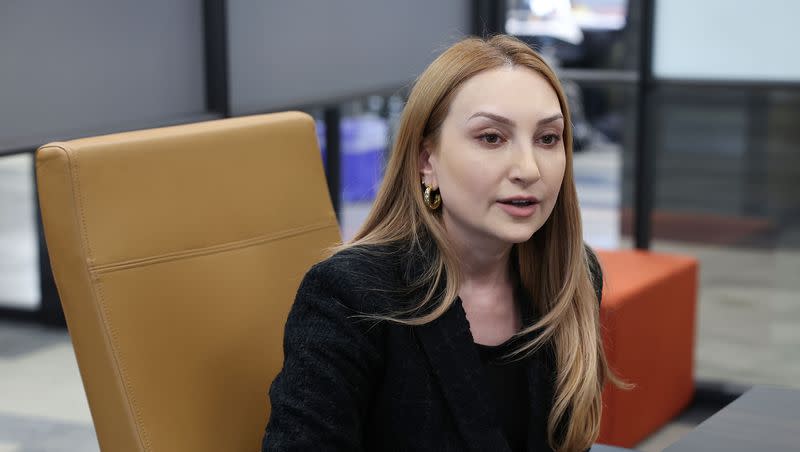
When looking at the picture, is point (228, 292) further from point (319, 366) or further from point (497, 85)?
point (497, 85)

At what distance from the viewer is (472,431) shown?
1580mm

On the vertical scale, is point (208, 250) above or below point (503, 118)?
below

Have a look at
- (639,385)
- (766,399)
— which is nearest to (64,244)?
(766,399)

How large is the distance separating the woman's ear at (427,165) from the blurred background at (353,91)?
31 cm

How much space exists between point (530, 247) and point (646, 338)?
6.37ft

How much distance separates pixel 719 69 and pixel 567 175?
8.84 ft

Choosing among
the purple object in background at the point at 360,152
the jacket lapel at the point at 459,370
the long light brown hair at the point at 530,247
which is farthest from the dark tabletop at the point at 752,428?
the purple object in background at the point at 360,152

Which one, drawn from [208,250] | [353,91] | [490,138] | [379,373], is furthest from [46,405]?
[490,138]

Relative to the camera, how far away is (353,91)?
367 cm

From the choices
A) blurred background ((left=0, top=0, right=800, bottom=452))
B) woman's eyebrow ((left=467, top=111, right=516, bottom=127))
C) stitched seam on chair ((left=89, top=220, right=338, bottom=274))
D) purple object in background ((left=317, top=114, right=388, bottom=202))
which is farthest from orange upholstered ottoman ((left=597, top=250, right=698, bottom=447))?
woman's eyebrow ((left=467, top=111, right=516, bottom=127))

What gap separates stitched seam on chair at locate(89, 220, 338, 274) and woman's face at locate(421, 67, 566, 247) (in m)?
0.37

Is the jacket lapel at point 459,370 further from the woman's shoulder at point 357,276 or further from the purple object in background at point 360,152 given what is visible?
the purple object in background at point 360,152

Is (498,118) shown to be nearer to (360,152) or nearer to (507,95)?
(507,95)

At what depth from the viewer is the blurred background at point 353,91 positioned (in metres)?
2.62
